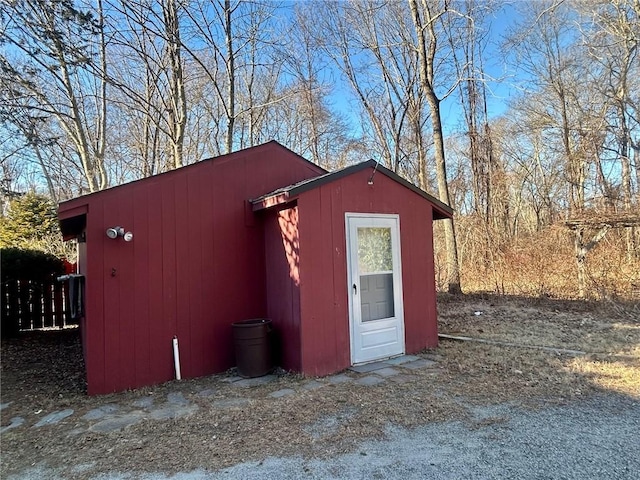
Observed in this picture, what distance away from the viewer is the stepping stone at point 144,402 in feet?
12.6

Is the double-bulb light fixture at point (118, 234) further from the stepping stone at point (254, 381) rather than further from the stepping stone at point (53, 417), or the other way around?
the stepping stone at point (254, 381)

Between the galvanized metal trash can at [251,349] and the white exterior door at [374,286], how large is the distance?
107 centimetres

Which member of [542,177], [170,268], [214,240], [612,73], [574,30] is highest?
[574,30]

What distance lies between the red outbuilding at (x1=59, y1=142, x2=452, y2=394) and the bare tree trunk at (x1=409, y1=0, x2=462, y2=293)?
5100 millimetres

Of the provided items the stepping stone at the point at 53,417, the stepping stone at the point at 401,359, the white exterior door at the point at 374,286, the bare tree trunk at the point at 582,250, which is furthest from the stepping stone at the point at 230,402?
the bare tree trunk at the point at 582,250

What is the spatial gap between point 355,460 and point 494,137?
1411cm

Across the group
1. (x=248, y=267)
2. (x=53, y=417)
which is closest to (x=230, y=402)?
(x=53, y=417)

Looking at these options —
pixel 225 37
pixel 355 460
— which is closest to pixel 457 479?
pixel 355 460

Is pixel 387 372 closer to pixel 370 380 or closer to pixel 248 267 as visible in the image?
pixel 370 380

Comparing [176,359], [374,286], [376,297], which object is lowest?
[176,359]

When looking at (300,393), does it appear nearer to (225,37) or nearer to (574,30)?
(225,37)

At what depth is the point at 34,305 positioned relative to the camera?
849 cm

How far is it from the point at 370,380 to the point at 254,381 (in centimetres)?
130

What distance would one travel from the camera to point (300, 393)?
396cm
